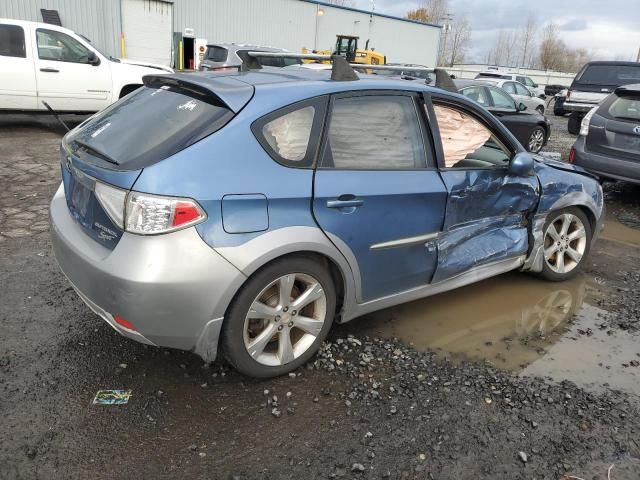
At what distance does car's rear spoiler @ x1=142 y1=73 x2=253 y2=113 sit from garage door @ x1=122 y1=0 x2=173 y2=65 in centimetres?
2171

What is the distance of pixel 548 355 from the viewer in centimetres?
345

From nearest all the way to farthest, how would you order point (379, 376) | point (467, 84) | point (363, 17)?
point (379, 376)
point (467, 84)
point (363, 17)

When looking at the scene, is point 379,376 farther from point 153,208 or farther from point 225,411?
point 153,208

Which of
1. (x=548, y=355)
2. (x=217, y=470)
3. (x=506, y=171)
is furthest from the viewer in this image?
(x=506, y=171)

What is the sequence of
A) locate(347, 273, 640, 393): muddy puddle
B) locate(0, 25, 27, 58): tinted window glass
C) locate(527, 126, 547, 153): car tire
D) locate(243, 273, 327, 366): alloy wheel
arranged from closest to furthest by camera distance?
locate(243, 273, 327, 366): alloy wheel, locate(347, 273, 640, 393): muddy puddle, locate(0, 25, 27, 58): tinted window glass, locate(527, 126, 547, 153): car tire

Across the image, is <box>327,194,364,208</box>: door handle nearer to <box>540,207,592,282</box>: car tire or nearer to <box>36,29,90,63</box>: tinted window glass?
<box>540,207,592,282</box>: car tire

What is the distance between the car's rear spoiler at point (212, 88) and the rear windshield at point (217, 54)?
40.7 feet

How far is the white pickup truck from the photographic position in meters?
8.86

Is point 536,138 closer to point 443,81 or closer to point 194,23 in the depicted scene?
point 443,81

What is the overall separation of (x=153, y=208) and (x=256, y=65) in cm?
191

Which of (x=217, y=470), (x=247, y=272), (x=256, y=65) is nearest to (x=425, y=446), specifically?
(x=217, y=470)

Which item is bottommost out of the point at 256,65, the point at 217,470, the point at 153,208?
the point at 217,470

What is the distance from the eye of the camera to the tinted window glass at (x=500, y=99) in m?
10.6

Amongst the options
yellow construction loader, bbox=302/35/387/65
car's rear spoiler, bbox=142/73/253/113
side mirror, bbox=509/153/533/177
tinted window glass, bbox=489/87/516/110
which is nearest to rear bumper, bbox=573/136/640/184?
tinted window glass, bbox=489/87/516/110
